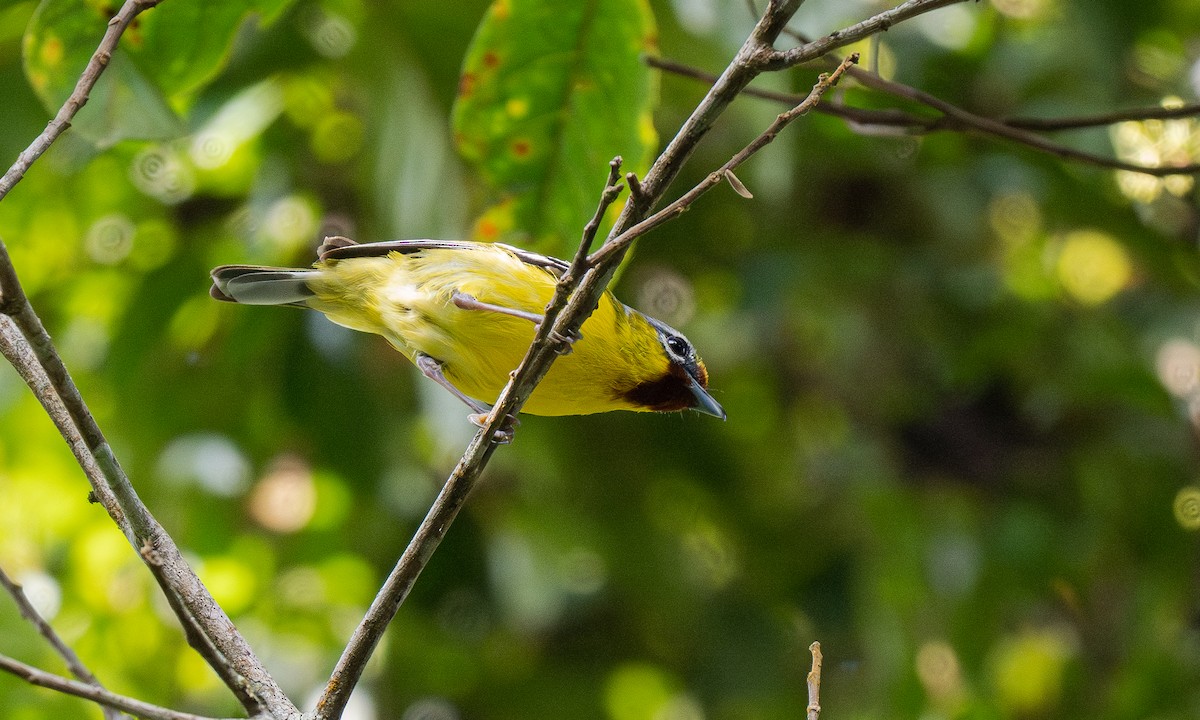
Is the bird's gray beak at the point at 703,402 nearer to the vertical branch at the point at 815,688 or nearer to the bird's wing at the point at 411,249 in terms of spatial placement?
the bird's wing at the point at 411,249

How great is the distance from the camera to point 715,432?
19.2 ft

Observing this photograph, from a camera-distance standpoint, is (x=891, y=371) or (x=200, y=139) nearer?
(x=200, y=139)

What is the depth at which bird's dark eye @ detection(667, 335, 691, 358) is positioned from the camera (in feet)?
12.0

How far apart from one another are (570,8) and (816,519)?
3.84 m

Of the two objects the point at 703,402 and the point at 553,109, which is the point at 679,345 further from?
the point at 553,109

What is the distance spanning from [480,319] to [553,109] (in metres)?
0.64

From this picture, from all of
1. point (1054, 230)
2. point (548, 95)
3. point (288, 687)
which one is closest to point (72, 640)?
point (288, 687)

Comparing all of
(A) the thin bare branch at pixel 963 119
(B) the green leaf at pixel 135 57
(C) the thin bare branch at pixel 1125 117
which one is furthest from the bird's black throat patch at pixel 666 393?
(B) the green leaf at pixel 135 57

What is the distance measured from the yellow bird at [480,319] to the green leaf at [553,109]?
15 cm

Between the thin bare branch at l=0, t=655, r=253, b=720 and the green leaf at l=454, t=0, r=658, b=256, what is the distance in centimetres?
183

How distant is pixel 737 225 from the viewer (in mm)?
5949

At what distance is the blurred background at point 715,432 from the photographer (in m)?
5.05

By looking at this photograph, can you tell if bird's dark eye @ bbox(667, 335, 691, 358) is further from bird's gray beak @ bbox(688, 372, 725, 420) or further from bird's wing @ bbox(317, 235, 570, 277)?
bird's wing @ bbox(317, 235, 570, 277)

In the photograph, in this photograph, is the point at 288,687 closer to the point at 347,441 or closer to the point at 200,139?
the point at 347,441
